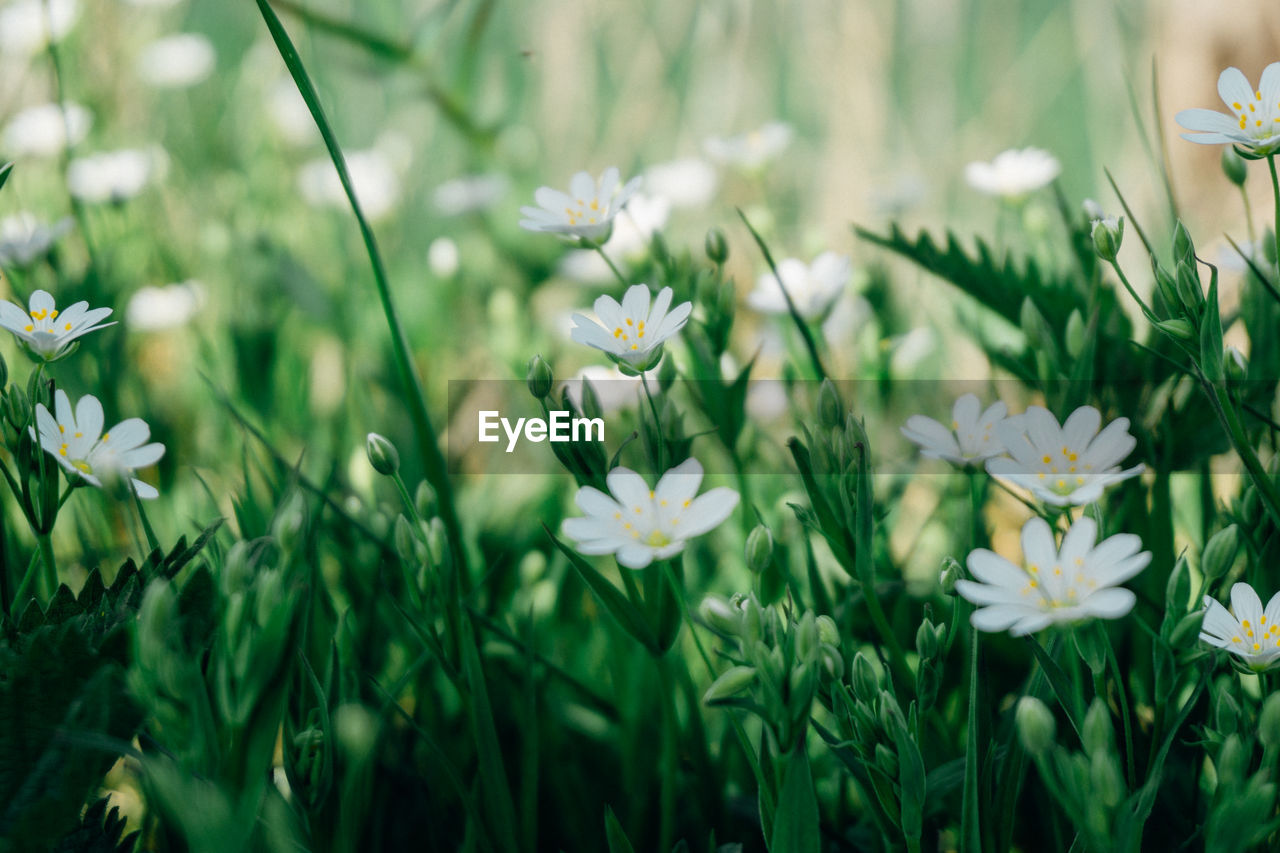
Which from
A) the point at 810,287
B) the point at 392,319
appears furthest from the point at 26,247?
the point at 810,287

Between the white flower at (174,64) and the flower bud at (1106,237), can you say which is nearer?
the flower bud at (1106,237)

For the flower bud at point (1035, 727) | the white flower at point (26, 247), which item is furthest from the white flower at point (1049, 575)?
the white flower at point (26, 247)

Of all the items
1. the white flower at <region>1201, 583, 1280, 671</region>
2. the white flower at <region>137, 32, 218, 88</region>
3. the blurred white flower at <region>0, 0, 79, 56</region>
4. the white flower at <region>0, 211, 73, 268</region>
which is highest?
the blurred white flower at <region>0, 0, 79, 56</region>

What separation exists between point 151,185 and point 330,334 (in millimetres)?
439

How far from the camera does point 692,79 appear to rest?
2.18m

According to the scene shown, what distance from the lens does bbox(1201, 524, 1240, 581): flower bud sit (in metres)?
0.56

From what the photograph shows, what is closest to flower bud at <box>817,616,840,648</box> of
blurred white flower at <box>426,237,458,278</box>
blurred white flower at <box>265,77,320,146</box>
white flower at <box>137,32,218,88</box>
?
blurred white flower at <box>426,237,458,278</box>

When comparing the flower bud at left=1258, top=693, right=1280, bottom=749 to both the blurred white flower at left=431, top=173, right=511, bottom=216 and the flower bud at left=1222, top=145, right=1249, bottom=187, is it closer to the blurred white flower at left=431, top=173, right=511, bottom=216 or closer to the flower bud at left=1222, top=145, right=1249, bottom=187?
the flower bud at left=1222, top=145, right=1249, bottom=187

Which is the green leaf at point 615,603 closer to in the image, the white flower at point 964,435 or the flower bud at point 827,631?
the flower bud at point 827,631

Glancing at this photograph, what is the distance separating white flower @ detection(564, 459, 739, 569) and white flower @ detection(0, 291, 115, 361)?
1.06 feet

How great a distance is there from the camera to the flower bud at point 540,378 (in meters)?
0.64

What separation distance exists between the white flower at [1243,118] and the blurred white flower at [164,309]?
Result: 4.06 feet

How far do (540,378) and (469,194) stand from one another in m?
1.10

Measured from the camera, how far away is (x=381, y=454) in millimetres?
633
